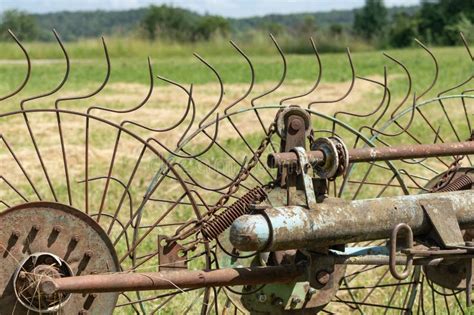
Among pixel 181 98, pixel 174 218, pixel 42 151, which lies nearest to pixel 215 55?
pixel 181 98

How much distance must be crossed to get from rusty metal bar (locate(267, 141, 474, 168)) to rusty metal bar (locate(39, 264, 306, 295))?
0.36 metres

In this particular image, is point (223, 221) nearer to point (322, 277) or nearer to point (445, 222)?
point (322, 277)

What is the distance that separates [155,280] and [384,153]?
930 millimetres

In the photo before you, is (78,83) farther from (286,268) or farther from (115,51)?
(286,268)

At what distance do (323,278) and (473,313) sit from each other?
62.4 inches

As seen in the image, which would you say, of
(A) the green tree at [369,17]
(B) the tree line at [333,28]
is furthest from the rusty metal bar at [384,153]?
(A) the green tree at [369,17]

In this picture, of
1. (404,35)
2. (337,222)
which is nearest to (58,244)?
(337,222)

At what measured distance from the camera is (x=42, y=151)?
920cm

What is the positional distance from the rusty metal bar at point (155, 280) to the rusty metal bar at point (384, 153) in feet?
1.19

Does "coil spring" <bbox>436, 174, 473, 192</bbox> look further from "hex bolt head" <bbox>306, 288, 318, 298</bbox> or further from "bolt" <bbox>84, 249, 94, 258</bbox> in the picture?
"bolt" <bbox>84, 249, 94, 258</bbox>

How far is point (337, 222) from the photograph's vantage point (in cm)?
278

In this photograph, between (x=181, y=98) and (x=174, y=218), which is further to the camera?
(x=181, y=98)

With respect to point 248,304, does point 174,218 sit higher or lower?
lower

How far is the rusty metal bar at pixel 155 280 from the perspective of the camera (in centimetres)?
264
